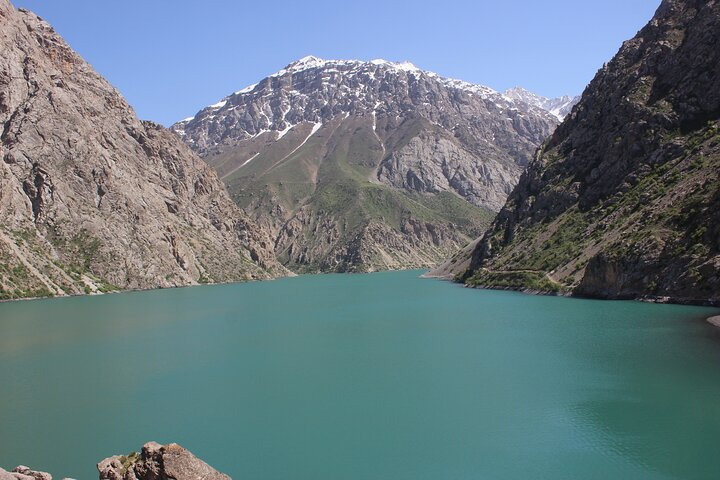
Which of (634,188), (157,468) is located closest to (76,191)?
(634,188)

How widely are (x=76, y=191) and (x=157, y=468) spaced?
5330 inches

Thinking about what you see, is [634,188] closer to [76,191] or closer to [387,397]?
[387,397]

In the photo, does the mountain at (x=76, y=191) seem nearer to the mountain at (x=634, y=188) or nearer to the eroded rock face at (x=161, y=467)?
the mountain at (x=634, y=188)

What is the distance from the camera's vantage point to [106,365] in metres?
44.2

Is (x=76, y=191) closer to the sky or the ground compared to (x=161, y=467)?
closer to the sky

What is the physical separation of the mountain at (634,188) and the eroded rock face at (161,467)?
191 feet

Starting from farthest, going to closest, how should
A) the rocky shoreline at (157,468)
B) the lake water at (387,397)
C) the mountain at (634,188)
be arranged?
1. the mountain at (634,188)
2. the lake water at (387,397)
3. the rocky shoreline at (157,468)

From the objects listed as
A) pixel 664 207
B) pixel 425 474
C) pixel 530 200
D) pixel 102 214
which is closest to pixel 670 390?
pixel 425 474

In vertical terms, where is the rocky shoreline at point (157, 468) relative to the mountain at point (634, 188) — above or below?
below

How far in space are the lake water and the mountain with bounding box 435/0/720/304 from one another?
887 centimetres

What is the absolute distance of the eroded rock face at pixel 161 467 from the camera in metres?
17.1

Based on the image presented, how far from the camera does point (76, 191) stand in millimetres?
137000

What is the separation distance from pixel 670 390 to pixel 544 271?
214 ft

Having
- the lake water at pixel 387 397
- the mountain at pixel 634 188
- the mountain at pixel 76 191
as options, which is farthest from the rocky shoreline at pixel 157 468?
the mountain at pixel 76 191
